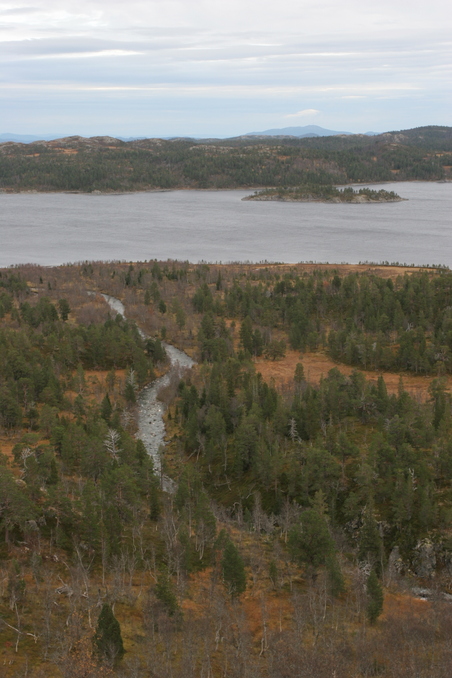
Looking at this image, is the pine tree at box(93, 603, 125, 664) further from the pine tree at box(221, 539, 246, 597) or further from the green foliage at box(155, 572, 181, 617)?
the pine tree at box(221, 539, 246, 597)

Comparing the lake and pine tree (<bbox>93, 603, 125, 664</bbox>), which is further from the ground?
the lake

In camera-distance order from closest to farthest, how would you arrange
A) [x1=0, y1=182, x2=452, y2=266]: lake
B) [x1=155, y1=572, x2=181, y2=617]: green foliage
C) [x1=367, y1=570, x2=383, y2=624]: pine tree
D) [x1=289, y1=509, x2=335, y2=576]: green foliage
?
[x1=155, y1=572, x2=181, y2=617]: green foliage, [x1=367, y1=570, x2=383, y2=624]: pine tree, [x1=289, y1=509, x2=335, y2=576]: green foliage, [x1=0, y1=182, x2=452, y2=266]: lake

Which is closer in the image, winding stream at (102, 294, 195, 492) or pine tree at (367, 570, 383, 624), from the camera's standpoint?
pine tree at (367, 570, 383, 624)

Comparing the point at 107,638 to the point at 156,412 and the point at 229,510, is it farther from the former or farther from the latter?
the point at 156,412

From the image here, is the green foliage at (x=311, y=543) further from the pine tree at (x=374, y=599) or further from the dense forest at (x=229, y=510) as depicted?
the pine tree at (x=374, y=599)

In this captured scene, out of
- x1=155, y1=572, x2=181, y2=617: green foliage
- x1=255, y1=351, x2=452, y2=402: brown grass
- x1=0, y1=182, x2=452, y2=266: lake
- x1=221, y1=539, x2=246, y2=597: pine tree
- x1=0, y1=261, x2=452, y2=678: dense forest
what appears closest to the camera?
x1=0, y1=261, x2=452, y2=678: dense forest

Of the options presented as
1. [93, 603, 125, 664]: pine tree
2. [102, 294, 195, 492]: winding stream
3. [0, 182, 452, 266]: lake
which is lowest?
[102, 294, 195, 492]: winding stream

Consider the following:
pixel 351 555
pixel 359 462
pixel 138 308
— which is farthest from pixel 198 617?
pixel 138 308

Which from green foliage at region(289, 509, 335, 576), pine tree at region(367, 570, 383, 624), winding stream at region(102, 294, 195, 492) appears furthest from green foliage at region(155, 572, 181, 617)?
winding stream at region(102, 294, 195, 492)
